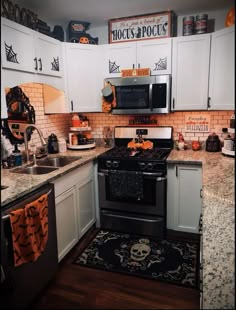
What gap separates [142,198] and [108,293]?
101cm

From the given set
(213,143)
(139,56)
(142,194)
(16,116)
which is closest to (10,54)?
(16,116)

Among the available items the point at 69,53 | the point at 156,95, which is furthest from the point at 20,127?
the point at 156,95

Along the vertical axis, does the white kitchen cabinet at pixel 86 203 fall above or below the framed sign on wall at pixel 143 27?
below

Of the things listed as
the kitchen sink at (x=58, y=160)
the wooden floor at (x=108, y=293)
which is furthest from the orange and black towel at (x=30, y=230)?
the kitchen sink at (x=58, y=160)

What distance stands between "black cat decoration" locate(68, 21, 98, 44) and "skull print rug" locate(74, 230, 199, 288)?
89.1 inches

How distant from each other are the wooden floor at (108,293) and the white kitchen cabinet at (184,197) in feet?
2.67

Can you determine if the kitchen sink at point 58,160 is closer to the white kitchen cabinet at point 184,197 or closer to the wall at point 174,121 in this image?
the wall at point 174,121

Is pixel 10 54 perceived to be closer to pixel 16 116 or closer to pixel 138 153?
pixel 16 116

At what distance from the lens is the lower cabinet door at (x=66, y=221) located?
7.27ft

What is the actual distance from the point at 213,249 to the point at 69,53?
254cm

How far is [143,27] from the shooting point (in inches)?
110

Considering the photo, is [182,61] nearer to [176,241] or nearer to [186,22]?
[186,22]

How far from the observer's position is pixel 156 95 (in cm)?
280

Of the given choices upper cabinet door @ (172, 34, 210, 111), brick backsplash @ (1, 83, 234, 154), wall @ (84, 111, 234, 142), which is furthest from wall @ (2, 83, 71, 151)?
upper cabinet door @ (172, 34, 210, 111)
